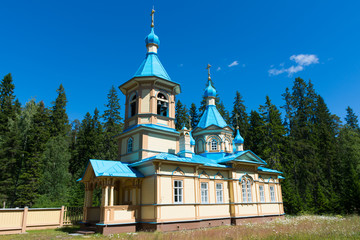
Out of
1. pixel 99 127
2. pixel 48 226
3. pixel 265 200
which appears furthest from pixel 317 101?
pixel 48 226

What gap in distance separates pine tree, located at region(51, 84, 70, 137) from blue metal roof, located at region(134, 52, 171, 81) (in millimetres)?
22303

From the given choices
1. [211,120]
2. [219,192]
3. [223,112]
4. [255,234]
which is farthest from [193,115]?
[255,234]

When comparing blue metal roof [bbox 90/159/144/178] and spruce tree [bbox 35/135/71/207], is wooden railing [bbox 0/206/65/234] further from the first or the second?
spruce tree [bbox 35/135/71/207]

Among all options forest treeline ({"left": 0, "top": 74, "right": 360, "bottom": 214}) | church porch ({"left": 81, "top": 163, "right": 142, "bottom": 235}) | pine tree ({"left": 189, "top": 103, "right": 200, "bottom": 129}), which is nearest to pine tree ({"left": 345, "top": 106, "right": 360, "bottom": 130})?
forest treeline ({"left": 0, "top": 74, "right": 360, "bottom": 214})

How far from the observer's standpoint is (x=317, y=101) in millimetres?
40062

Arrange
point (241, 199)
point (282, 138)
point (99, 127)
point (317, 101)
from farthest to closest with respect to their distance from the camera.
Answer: point (317, 101)
point (99, 127)
point (282, 138)
point (241, 199)

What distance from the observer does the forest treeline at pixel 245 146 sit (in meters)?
24.5

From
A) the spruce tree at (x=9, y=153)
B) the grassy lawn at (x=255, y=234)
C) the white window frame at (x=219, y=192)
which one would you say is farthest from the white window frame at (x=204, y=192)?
the spruce tree at (x=9, y=153)

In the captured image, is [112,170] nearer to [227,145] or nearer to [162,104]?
[162,104]

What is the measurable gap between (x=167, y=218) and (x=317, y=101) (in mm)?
35682

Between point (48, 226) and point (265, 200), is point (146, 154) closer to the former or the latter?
point (48, 226)

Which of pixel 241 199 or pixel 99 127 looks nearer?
pixel 241 199

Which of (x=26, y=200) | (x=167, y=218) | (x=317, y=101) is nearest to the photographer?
(x=167, y=218)

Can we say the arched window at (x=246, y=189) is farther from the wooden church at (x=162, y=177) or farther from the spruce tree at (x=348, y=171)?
the spruce tree at (x=348, y=171)
